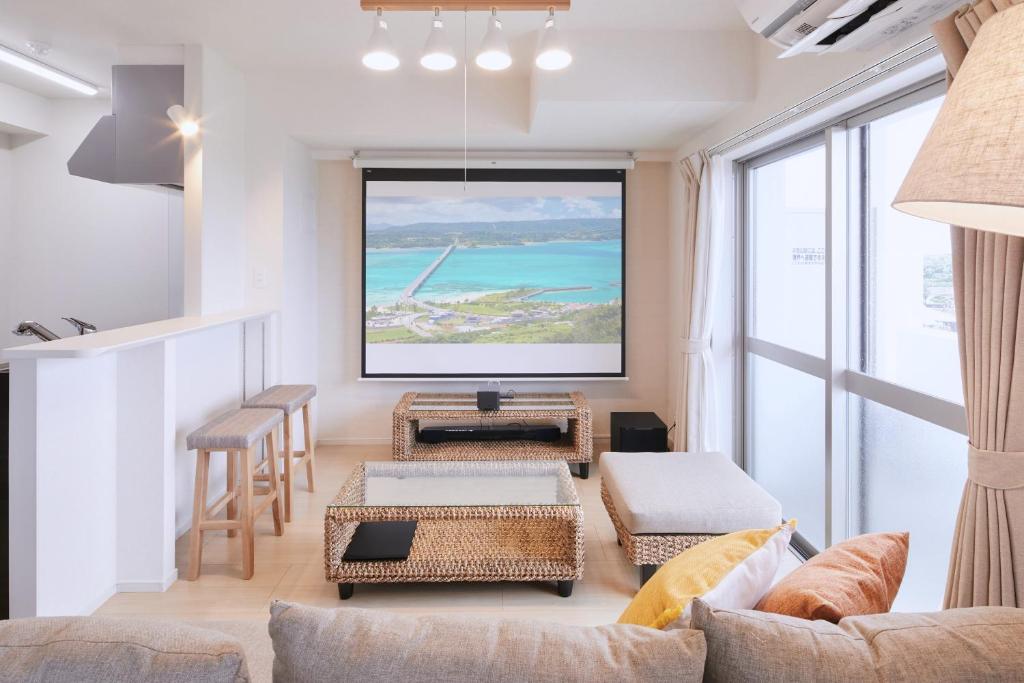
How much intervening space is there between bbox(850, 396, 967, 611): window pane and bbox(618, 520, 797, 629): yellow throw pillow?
1144mm

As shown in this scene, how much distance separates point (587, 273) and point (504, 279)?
65 centimetres

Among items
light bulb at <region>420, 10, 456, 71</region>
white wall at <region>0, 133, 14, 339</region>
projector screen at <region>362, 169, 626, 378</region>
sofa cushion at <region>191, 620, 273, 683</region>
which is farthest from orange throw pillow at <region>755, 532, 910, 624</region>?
white wall at <region>0, 133, 14, 339</region>

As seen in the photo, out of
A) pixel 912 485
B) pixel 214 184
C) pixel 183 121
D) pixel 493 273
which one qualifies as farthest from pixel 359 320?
pixel 912 485

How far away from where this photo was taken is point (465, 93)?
420cm

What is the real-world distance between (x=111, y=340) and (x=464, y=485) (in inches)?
59.8

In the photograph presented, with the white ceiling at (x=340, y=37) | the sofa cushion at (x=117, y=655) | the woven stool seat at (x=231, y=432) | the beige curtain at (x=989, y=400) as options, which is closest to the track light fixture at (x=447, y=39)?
the white ceiling at (x=340, y=37)

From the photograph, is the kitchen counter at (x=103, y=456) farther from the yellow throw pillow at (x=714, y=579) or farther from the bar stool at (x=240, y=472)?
the yellow throw pillow at (x=714, y=579)

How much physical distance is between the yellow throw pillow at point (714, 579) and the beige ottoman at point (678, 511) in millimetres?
1189

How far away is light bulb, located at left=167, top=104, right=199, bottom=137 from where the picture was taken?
12.3ft

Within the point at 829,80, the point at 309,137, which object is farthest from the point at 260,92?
the point at 829,80

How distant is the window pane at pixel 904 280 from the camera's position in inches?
88.0

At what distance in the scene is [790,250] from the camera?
3.46 meters

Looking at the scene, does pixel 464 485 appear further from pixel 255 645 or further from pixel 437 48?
pixel 437 48

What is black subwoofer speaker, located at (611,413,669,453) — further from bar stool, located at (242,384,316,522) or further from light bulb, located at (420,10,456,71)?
light bulb, located at (420,10,456,71)
